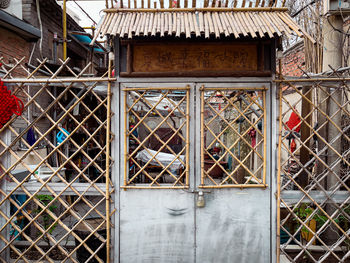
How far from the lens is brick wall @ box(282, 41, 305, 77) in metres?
5.93

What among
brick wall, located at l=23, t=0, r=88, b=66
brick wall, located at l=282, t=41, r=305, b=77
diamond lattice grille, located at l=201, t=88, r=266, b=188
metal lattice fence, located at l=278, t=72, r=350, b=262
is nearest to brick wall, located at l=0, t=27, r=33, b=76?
brick wall, located at l=23, t=0, r=88, b=66

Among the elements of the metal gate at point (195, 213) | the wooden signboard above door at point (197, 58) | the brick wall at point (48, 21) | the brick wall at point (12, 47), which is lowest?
the metal gate at point (195, 213)

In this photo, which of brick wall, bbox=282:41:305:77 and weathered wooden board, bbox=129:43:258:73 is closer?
weathered wooden board, bbox=129:43:258:73

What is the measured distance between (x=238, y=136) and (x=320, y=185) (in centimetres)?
167

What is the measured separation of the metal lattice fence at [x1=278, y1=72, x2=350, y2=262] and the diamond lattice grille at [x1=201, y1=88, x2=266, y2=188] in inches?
11.4

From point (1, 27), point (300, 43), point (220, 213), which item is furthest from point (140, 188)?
point (300, 43)

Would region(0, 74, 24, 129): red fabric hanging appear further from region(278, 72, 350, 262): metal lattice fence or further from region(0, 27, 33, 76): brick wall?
region(278, 72, 350, 262): metal lattice fence

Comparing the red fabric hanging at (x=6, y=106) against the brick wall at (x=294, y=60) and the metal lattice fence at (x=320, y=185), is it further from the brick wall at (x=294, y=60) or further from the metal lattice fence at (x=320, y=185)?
the brick wall at (x=294, y=60)

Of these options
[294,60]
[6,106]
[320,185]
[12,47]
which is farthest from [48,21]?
[320,185]

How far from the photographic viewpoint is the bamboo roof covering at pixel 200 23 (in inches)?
111

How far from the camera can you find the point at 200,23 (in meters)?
2.94

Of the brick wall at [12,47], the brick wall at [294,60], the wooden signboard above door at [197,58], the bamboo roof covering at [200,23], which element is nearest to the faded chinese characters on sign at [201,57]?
the wooden signboard above door at [197,58]

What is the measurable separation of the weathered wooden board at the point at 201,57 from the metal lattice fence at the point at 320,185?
0.58 meters

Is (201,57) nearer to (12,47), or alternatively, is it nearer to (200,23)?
(200,23)
